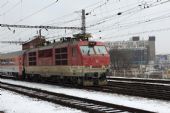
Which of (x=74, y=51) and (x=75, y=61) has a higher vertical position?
(x=74, y=51)

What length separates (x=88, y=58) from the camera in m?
24.1

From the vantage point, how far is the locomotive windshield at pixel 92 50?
2422 centimetres

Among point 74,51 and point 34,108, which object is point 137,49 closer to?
point 74,51

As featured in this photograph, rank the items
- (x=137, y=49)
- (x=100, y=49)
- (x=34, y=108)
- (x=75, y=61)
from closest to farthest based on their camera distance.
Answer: (x=34, y=108), (x=75, y=61), (x=100, y=49), (x=137, y=49)

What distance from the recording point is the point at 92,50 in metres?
24.8

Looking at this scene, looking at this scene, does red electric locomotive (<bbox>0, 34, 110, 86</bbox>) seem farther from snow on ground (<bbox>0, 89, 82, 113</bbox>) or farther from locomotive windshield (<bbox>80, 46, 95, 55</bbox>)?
snow on ground (<bbox>0, 89, 82, 113</bbox>)

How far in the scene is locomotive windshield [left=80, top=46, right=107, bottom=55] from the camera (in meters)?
24.2

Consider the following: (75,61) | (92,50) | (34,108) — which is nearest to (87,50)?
(92,50)

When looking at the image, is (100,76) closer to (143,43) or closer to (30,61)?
(30,61)

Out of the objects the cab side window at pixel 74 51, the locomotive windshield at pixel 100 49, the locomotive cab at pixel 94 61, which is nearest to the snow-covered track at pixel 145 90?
the locomotive cab at pixel 94 61

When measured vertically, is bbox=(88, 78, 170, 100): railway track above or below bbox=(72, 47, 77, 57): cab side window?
below

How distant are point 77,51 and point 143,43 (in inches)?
4130

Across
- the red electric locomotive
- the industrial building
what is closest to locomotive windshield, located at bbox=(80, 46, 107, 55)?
the red electric locomotive

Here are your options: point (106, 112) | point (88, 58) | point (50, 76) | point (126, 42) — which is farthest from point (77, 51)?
point (126, 42)
